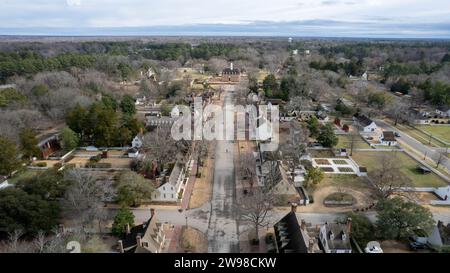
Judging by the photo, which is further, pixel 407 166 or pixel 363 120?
pixel 363 120

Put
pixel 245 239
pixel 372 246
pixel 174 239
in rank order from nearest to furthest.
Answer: pixel 372 246
pixel 245 239
pixel 174 239

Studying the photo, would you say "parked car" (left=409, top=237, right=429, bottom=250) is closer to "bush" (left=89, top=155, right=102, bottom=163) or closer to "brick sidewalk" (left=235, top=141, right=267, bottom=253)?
"brick sidewalk" (left=235, top=141, right=267, bottom=253)

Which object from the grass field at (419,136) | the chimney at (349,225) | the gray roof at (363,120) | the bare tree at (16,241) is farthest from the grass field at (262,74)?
the bare tree at (16,241)

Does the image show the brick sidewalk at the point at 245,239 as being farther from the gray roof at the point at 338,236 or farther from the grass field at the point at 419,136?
the grass field at the point at 419,136

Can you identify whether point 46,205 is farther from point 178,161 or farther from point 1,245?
point 178,161

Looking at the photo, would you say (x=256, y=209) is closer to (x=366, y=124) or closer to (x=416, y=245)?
(x=416, y=245)

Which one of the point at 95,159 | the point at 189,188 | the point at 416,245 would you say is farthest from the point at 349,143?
the point at 95,159
